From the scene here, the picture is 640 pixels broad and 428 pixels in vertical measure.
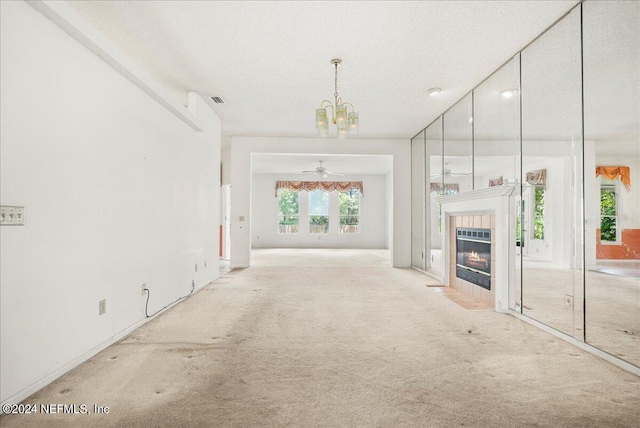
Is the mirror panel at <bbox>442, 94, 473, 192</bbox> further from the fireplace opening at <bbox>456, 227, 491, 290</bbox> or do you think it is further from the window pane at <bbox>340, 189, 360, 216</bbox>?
the window pane at <bbox>340, 189, 360, 216</bbox>

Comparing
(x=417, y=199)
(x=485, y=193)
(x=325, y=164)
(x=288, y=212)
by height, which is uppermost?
(x=325, y=164)

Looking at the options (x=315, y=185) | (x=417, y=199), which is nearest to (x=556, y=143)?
(x=417, y=199)

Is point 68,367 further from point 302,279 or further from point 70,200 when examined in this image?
point 302,279

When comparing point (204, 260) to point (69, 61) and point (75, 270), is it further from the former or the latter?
point (69, 61)

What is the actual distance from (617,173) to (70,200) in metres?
4.09

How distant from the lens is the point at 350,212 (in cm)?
1226

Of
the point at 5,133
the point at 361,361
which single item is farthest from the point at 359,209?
the point at 5,133

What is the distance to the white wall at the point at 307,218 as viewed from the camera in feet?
39.3

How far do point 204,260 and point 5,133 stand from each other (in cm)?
343

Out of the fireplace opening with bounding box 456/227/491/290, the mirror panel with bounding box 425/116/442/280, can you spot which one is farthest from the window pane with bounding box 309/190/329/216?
the fireplace opening with bounding box 456/227/491/290

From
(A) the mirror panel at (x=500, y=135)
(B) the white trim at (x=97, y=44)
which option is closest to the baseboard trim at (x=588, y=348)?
(A) the mirror panel at (x=500, y=135)

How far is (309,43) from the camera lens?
323cm

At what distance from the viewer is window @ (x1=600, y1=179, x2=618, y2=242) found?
2747mm

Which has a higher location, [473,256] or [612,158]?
[612,158]
